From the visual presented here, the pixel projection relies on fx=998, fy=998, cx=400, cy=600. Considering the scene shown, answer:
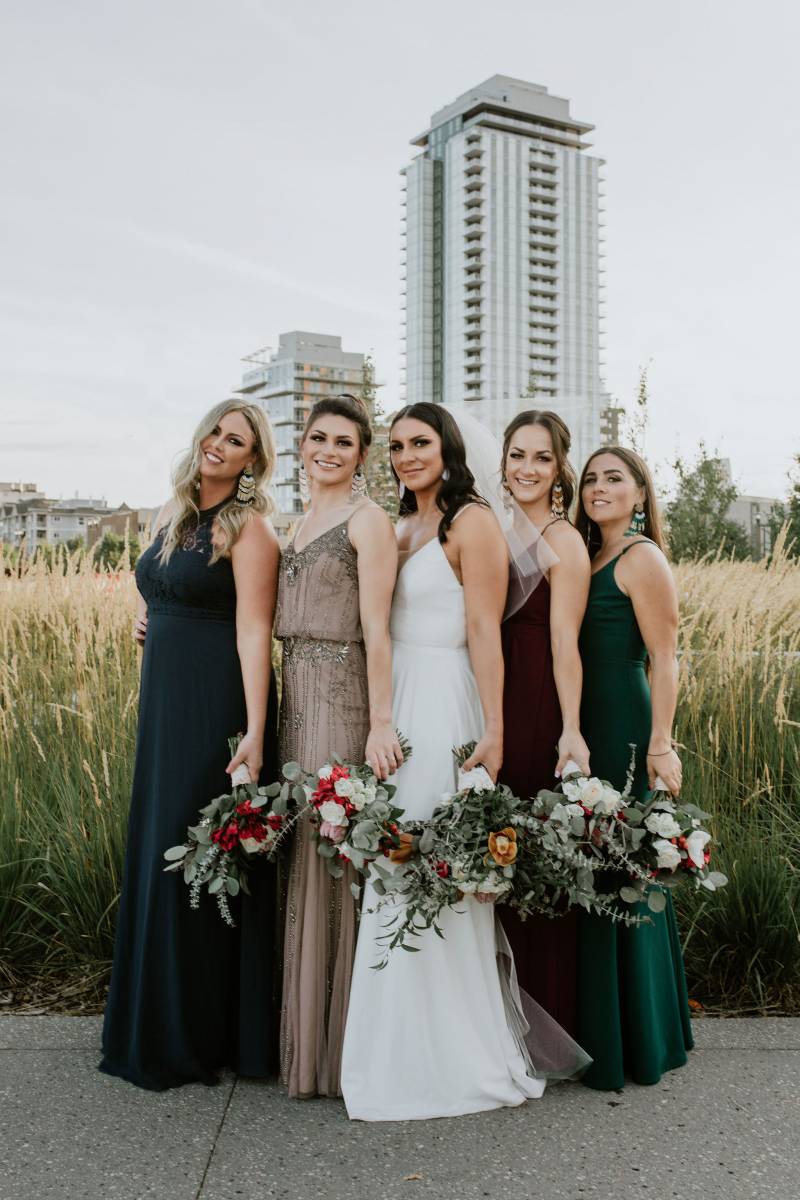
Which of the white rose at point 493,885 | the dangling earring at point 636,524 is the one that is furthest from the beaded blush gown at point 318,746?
the dangling earring at point 636,524

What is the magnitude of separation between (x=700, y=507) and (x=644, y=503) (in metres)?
14.8

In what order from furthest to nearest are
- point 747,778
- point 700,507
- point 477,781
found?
1. point 700,507
2. point 747,778
3. point 477,781

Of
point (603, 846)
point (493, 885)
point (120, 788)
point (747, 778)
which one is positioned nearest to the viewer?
point (493, 885)

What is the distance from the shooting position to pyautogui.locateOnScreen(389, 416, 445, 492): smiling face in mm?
3463

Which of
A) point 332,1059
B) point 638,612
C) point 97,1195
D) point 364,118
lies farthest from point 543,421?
point 364,118

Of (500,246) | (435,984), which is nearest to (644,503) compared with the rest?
(435,984)

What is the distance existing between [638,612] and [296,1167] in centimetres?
202

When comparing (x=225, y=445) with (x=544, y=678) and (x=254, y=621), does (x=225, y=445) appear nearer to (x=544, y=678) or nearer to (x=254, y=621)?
(x=254, y=621)

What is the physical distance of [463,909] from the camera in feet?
10.7

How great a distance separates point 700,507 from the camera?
58.1 feet

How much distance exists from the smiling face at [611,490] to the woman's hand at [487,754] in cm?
91

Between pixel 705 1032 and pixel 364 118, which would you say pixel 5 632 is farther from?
pixel 364 118

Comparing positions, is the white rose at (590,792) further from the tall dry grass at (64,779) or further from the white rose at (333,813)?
the tall dry grass at (64,779)

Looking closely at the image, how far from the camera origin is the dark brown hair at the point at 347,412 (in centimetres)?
345
